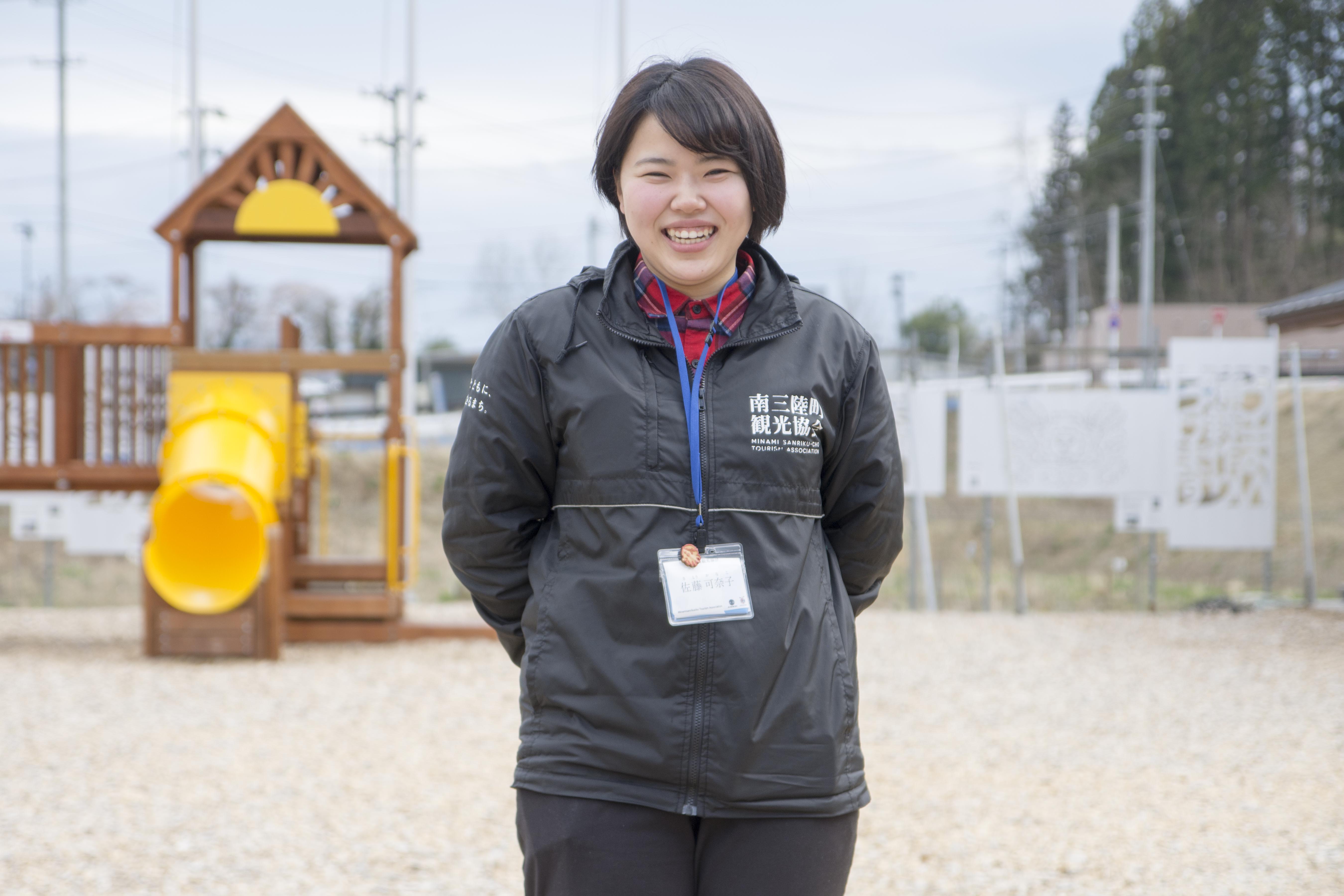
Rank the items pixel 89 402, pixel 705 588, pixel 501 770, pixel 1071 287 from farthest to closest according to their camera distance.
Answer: pixel 1071 287
pixel 89 402
pixel 501 770
pixel 705 588

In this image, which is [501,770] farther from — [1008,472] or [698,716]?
[1008,472]

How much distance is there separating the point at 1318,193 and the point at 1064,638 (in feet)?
121

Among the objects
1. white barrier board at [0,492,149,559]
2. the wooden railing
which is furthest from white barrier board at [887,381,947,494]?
white barrier board at [0,492,149,559]

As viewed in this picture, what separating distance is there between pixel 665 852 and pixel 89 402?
760 centimetres

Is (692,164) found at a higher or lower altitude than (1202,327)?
lower

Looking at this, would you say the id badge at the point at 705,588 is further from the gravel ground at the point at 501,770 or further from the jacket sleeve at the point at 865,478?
the gravel ground at the point at 501,770

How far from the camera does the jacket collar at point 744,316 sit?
172 centimetres

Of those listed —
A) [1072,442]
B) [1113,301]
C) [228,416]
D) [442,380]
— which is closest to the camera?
[228,416]

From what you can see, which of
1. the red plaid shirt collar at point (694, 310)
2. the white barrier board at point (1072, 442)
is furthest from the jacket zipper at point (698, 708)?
the white barrier board at point (1072, 442)

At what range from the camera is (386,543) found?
858 centimetres

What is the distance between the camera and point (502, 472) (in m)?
1.72

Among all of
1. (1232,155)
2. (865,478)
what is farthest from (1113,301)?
(865,478)

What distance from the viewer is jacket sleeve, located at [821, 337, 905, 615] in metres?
1.81

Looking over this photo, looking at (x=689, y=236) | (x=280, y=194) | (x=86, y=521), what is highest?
(x=280, y=194)
